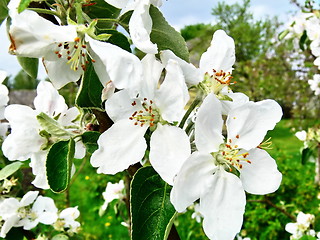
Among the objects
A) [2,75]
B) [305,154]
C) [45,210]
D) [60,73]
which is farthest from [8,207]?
[305,154]

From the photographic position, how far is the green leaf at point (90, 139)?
0.78 m

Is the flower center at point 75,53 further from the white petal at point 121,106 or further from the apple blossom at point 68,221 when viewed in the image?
the apple blossom at point 68,221

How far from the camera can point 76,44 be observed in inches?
26.2

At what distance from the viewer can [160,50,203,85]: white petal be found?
0.67 meters

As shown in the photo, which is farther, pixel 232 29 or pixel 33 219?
pixel 232 29

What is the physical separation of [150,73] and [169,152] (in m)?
0.13

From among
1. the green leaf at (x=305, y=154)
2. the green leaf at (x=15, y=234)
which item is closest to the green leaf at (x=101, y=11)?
the green leaf at (x=15, y=234)

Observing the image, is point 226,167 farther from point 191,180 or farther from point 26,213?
point 26,213

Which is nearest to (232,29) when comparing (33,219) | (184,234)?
(184,234)

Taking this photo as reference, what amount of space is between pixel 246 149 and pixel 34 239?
925 mm

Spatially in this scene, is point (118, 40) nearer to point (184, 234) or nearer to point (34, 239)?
point (34, 239)

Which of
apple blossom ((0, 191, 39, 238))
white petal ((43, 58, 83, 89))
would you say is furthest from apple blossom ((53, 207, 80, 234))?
white petal ((43, 58, 83, 89))

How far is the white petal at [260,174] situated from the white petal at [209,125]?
0.22 feet

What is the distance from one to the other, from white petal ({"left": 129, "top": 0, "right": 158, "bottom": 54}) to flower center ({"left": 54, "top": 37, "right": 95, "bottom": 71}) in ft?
0.29
